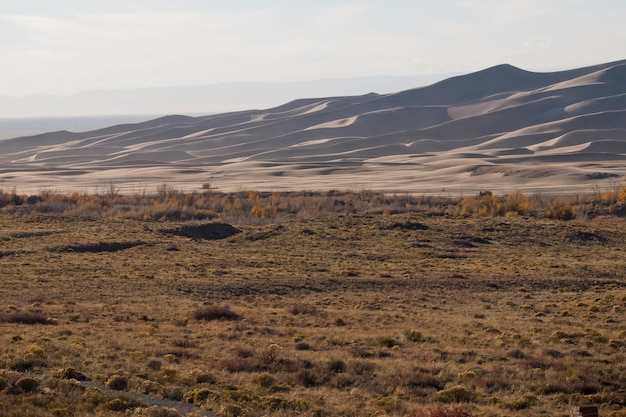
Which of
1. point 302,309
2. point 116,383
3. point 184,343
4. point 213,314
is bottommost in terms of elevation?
point 302,309

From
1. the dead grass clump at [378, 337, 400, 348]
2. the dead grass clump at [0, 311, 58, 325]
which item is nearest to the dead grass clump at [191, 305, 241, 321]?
the dead grass clump at [0, 311, 58, 325]

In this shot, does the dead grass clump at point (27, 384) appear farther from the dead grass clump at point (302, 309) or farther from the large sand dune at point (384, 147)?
A: the large sand dune at point (384, 147)

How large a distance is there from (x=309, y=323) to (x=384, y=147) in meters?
113

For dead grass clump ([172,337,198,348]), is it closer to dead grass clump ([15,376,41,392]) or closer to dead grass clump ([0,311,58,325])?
dead grass clump ([0,311,58,325])

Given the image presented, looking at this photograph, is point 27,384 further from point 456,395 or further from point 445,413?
point 456,395

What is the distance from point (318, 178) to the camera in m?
87.4

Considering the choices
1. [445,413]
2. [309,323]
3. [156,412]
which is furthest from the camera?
[309,323]

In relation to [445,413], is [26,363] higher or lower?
higher

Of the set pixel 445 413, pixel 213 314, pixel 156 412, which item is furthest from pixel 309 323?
pixel 156 412

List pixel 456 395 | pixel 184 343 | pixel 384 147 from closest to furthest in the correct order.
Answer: pixel 456 395
pixel 184 343
pixel 384 147

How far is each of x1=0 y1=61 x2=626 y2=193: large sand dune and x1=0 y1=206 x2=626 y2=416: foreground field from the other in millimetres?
36365

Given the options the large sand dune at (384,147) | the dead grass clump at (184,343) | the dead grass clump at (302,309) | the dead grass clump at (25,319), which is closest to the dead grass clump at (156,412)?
the dead grass clump at (184,343)

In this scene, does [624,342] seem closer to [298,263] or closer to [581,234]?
[298,263]

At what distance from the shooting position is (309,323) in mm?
17594
